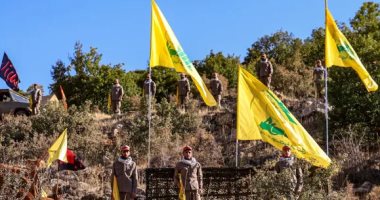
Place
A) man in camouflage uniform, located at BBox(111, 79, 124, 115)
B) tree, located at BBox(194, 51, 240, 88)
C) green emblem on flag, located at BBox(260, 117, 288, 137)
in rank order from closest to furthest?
green emblem on flag, located at BBox(260, 117, 288, 137) → man in camouflage uniform, located at BBox(111, 79, 124, 115) → tree, located at BBox(194, 51, 240, 88)

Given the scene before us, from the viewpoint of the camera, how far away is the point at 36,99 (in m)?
29.2

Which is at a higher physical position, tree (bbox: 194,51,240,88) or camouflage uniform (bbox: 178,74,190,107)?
tree (bbox: 194,51,240,88)

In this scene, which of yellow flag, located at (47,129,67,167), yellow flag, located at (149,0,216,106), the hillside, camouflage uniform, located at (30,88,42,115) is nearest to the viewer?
yellow flag, located at (149,0,216,106)

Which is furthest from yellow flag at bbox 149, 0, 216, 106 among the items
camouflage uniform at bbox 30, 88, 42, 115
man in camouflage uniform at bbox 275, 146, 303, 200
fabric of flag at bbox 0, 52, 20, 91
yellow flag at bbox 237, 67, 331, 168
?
camouflage uniform at bbox 30, 88, 42, 115

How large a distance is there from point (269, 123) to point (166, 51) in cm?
347

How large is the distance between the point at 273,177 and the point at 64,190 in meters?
8.23

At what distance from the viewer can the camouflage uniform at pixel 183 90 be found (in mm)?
29166

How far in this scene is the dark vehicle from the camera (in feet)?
99.8

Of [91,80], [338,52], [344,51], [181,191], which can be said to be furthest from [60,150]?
[91,80]

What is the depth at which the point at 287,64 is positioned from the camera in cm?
4184

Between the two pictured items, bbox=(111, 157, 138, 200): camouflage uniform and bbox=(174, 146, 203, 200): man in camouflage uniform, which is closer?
bbox=(174, 146, 203, 200): man in camouflage uniform

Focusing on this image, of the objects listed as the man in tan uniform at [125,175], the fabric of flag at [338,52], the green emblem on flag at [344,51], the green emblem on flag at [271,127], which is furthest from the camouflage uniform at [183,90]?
the man in tan uniform at [125,175]

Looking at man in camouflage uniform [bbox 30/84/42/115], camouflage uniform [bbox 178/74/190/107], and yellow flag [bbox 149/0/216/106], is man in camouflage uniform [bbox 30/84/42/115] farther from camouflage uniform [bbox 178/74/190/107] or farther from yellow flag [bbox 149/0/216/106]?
yellow flag [bbox 149/0/216/106]

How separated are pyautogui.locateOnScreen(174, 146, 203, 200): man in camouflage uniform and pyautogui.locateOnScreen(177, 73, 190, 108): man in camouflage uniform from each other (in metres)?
15.5
